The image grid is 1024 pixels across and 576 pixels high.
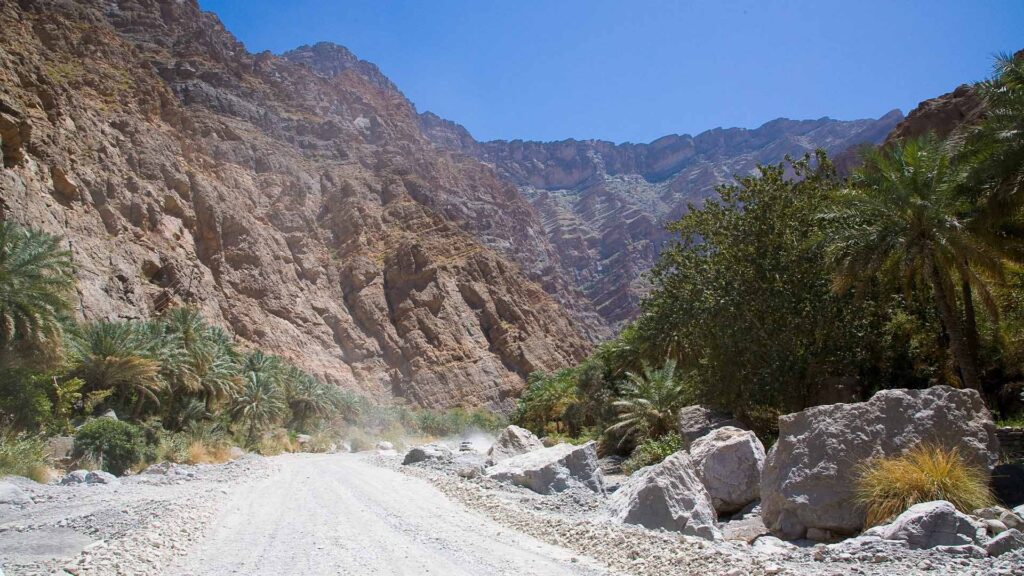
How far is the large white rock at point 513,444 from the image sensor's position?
1800cm

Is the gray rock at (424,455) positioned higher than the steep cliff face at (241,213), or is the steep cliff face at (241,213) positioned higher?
the steep cliff face at (241,213)

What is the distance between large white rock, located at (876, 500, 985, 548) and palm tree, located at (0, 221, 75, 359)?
23354mm

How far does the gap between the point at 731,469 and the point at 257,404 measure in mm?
34559

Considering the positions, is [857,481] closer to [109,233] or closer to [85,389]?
[85,389]

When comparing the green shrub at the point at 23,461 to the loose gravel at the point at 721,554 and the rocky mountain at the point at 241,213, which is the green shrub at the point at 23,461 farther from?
the rocky mountain at the point at 241,213

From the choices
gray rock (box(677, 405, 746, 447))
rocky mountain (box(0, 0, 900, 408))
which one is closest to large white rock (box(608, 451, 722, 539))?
gray rock (box(677, 405, 746, 447))

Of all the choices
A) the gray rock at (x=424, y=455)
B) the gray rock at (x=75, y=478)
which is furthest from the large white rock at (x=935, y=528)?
the gray rock at (x=75, y=478)

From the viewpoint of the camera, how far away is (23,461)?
15766 millimetres

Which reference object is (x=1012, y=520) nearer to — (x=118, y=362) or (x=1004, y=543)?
(x=1004, y=543)

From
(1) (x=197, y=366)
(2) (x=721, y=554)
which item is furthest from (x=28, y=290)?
(2) (x=721, y=554)

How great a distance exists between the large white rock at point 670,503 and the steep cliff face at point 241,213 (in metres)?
50.9

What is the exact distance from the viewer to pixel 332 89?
172 metres

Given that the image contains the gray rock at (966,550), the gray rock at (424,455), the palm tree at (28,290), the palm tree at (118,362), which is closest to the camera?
the gray rock at (966,550)

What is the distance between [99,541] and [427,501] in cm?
502
